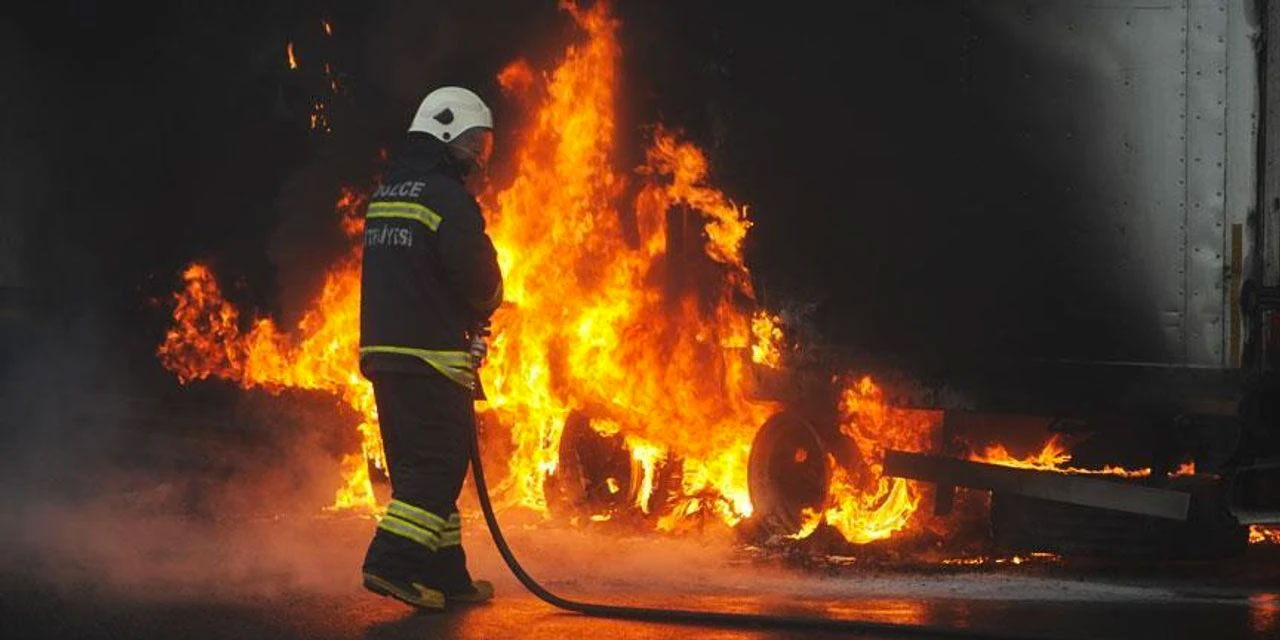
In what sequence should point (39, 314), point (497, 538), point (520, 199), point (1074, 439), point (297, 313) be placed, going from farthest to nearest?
point (39, 314) < point (297, 313) < point (520, 199) < point (1074, 439) < point (497, 538)

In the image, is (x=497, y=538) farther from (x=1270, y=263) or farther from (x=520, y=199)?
(x=520, y=199)

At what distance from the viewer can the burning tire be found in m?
9.16

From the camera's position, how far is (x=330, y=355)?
11719 mm

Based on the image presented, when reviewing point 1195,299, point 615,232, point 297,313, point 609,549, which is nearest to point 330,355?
point 297,313

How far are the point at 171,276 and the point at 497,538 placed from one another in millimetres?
9176

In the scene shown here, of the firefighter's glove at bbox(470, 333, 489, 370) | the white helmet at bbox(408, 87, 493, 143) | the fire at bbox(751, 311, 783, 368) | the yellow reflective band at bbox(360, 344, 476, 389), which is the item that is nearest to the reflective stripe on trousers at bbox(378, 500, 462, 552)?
the yellow reflective band at bbox(360, 344, 476, 389)

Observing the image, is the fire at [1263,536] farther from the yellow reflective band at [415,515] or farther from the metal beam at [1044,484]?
the yellow reflective band at [415,515]

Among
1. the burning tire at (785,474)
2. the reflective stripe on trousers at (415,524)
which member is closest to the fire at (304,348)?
the burning tire at (785,474)

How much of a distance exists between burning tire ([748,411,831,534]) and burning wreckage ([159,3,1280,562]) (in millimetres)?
12

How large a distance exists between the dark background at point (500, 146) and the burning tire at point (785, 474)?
779 millimetres

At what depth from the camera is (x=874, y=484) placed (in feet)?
29.8

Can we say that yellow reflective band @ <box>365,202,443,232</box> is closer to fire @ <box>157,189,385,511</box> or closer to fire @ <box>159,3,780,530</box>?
fire @ <box>159,3,780,530</box>

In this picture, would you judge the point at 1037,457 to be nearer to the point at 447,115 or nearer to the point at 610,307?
the point at 610,307

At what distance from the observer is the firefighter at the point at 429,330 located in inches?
269
